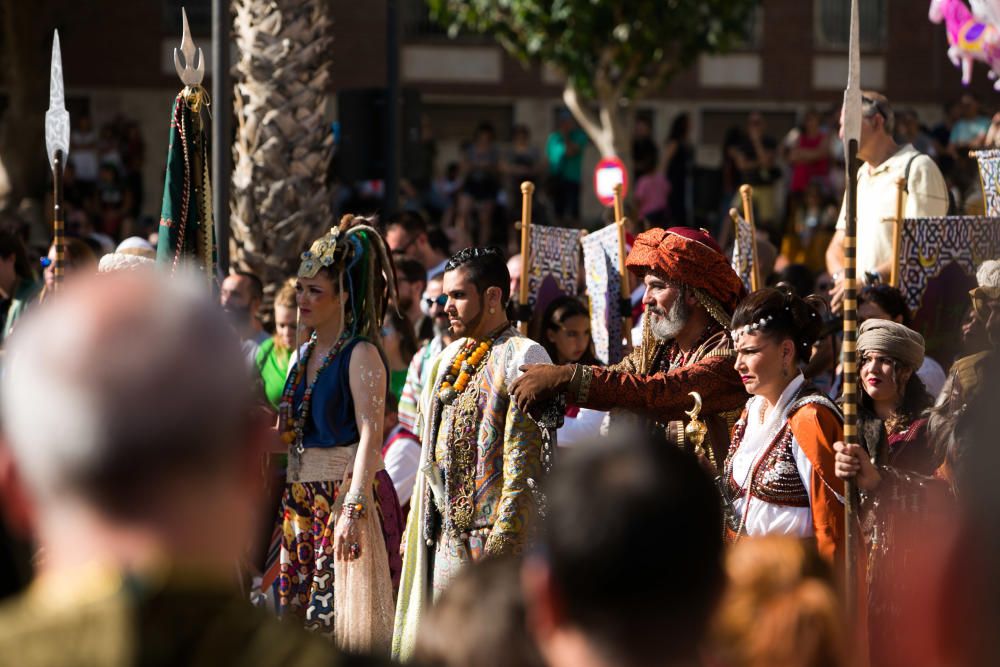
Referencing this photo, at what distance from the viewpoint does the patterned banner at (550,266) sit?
8516mm

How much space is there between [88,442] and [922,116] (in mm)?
28962

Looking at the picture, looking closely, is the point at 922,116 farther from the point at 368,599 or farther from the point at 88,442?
the point at 88,442

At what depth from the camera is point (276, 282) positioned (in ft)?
35.1

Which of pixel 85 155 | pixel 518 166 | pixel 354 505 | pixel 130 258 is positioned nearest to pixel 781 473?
pixel 354 505

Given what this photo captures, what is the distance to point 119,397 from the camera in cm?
187

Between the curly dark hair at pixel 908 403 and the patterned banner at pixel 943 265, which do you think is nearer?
the curly dark hair at pixel 908 403

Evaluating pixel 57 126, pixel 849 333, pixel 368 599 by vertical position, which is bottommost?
pixel 368 599

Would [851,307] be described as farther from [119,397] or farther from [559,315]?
[119,397]

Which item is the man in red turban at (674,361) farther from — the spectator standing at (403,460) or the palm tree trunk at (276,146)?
the palm tree trunk at (276,146)

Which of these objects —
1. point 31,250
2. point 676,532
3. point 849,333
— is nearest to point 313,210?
point 31,250

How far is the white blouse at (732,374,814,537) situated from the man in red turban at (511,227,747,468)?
289mm

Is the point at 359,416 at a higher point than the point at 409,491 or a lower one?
higher

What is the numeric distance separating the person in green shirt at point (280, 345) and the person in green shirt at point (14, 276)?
1.78 meters

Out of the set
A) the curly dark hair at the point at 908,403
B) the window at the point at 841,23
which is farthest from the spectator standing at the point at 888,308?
the window at the point at 841,23
